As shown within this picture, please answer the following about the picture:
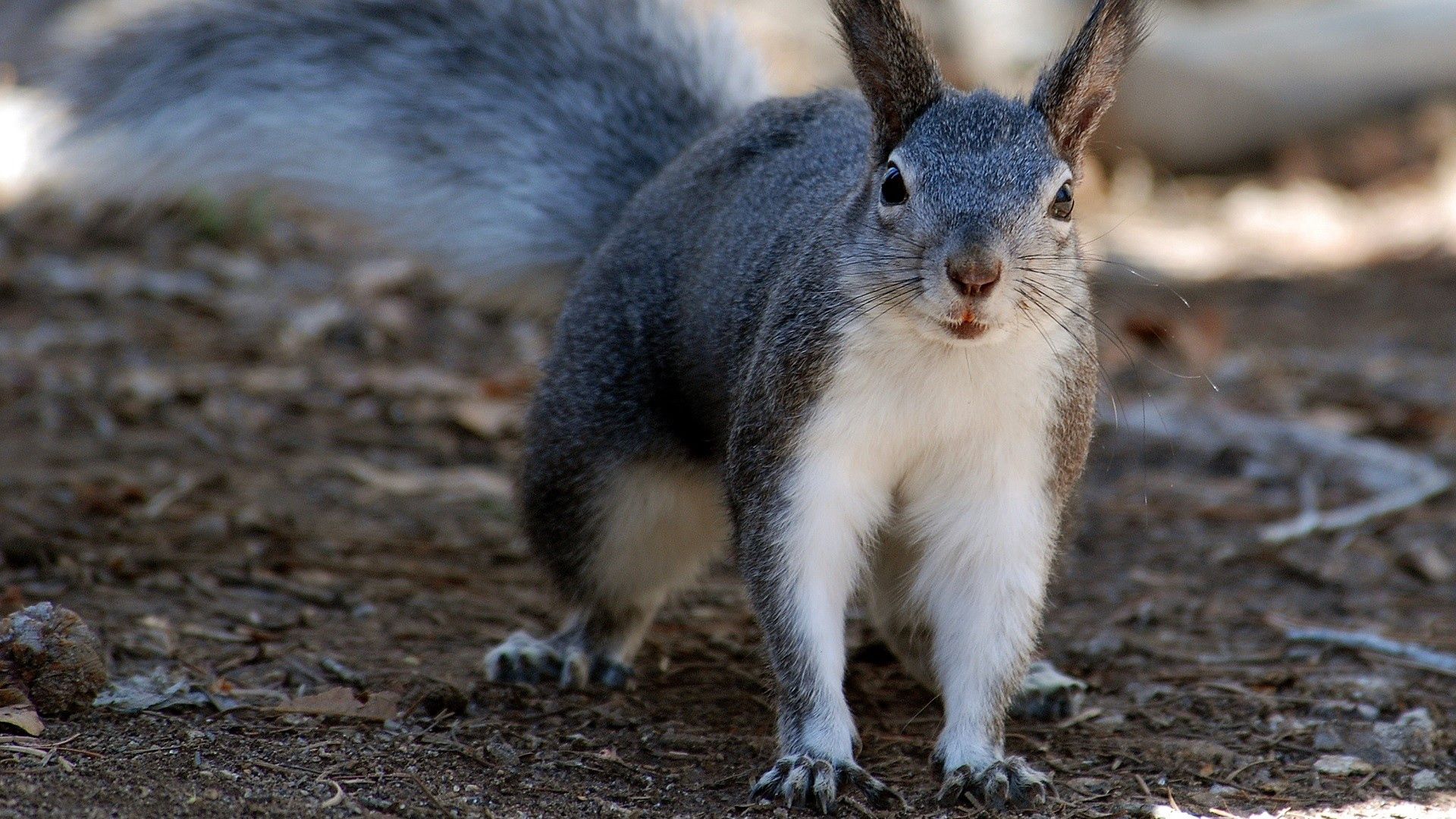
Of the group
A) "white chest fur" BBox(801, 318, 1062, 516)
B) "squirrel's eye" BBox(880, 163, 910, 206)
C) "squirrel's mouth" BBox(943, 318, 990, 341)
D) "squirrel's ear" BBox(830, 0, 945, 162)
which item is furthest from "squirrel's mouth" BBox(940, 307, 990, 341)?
"squirrel's ear" BBox(830, 0, 945, 162)

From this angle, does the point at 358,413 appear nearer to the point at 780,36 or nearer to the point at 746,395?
the point at 746,395

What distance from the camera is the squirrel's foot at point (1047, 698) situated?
3018 millimetres

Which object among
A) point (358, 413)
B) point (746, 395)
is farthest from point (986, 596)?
point (358, 413)

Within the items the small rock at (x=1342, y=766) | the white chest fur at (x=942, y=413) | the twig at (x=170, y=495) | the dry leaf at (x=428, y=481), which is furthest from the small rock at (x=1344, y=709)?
the twig at (x=170, y=495)

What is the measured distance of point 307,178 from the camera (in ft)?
12.2

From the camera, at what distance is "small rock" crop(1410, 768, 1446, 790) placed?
2.65m

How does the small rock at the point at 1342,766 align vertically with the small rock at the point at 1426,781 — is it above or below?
below

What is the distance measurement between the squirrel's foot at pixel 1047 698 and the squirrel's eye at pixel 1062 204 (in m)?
0.98

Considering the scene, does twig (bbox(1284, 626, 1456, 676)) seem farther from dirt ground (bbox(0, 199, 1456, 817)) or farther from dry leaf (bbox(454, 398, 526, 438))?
dry leaf (bbox(454, 398, 526, 438))

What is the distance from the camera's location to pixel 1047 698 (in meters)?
3.02

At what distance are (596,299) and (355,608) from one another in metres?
0.86

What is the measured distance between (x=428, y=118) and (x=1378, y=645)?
2.49 metres

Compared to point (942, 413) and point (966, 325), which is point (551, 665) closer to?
point (942, 413)

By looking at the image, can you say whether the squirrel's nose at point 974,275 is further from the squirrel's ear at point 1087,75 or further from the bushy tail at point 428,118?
the bushy tail at point 428,118
